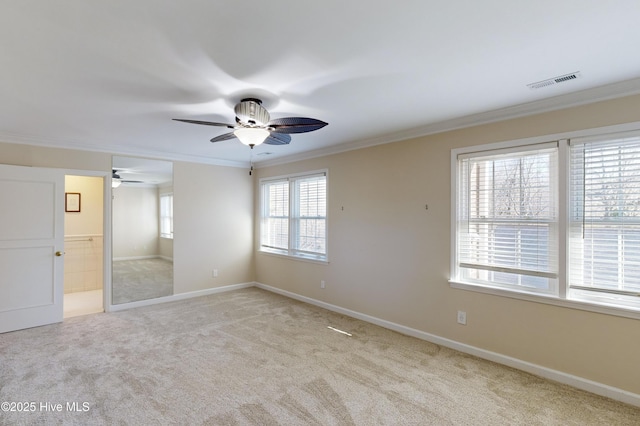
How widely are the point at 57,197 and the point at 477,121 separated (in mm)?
5300

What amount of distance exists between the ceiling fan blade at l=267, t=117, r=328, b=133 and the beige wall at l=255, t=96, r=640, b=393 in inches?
63.4

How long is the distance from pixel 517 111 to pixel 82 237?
23.1ft

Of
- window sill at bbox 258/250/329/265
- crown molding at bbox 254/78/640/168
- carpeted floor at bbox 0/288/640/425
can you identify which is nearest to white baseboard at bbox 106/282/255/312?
carpeted floor at bbox 0/288/640/425

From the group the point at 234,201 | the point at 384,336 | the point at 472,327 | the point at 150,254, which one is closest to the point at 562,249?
the point at 472,327

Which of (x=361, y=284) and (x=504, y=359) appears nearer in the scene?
(x=504, y=359)

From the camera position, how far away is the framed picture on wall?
227 inches

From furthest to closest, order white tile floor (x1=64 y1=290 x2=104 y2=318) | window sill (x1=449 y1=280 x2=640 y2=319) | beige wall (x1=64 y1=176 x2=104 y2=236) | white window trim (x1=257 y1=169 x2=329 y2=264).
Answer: beige wall (x1=64 y1=176 x2=104 y2=236), white window trim (x1=257 y1=169 x2=329 y2=264), white tile floor (x1=64 y1=290 x2=104 y2=318), window sill (x1=449 y1=280 x2=640 y2=319)

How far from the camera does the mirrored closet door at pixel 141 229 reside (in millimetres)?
4832

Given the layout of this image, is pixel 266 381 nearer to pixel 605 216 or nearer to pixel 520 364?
pixel 520 364

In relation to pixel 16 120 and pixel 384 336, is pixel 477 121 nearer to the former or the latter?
pixel 384 336

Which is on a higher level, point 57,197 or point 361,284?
point 57,197

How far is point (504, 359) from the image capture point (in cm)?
305

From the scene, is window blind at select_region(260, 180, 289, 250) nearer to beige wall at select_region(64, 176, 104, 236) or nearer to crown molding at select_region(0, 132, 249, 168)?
crown molding at select_region(0, 132, 249, 168)

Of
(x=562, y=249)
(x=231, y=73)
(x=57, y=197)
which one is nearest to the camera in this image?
(x=231, y=73)
